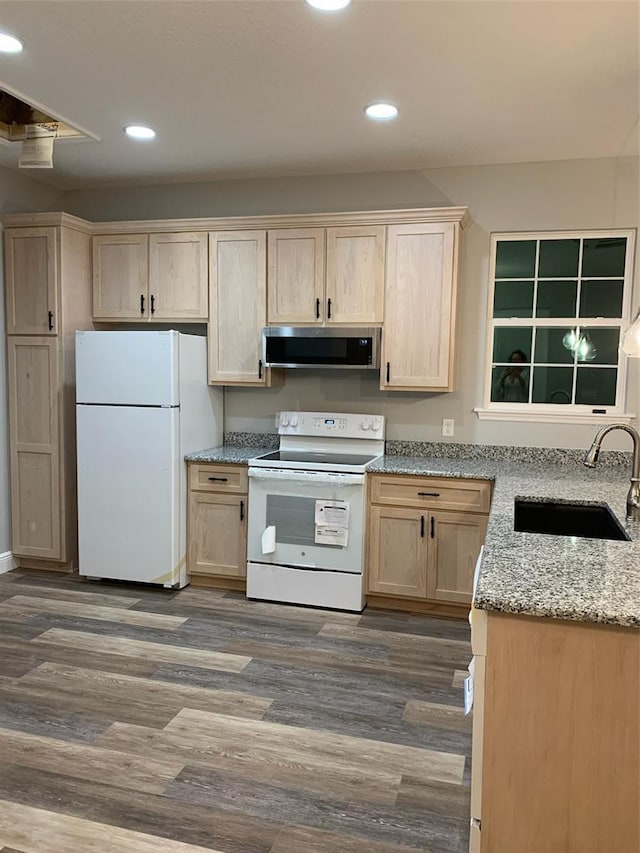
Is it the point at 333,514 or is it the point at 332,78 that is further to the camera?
the point at 333,514

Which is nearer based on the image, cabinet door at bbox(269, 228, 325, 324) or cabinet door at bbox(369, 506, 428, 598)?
cabinet door at bbox(369, 506, 428, 598)

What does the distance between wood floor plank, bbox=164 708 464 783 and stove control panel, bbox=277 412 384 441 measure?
206 centimetres

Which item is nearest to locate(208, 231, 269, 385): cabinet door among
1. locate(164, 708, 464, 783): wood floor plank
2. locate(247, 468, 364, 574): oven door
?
locate(247, 468, 364, 574): oven door

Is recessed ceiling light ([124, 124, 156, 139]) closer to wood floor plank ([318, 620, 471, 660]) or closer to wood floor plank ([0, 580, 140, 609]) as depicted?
wood floor plank ([0, 580, 140, 609])

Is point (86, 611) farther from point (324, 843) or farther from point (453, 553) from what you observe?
point (324, 843)

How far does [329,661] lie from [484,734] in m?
1.77

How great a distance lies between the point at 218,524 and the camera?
13.8 ft

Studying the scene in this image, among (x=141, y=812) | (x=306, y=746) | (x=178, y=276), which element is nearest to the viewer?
(x=141, y=812)

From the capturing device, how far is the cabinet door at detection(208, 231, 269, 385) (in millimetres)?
4199

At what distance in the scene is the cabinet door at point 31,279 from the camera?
425 cm

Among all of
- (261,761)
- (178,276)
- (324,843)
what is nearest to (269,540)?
(261,761)

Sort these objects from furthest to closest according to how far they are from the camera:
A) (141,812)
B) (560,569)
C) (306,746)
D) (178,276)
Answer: (178,276) → (306,746) → (141,812) → (560,569)

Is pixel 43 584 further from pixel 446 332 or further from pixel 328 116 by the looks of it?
pixel 328 116

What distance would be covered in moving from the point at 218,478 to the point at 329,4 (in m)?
2.71
